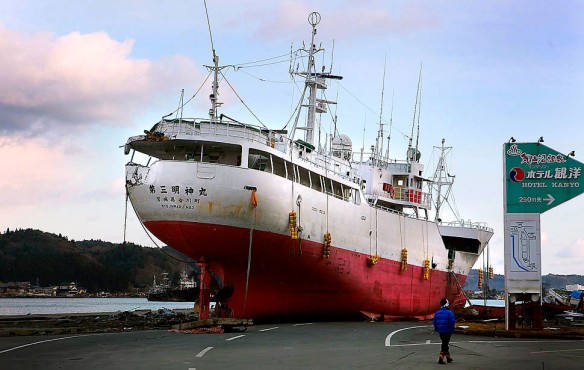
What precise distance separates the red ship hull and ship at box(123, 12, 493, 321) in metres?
0.06

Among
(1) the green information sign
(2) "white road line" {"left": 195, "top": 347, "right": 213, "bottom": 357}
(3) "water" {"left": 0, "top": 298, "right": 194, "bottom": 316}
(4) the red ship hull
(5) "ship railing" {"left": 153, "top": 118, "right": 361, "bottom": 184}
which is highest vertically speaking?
(5) "ship railing" {"left": 153, "top": 118, "right": 361, "bottom": 184}

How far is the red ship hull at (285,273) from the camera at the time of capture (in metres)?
31.3

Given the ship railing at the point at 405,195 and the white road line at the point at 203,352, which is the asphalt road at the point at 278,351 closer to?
the white road line at the point at 203,352

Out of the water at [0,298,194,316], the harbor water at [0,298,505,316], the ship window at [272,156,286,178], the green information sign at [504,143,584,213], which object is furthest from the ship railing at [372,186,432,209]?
the water at [0,298,194,316]

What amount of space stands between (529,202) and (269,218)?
1131 cm

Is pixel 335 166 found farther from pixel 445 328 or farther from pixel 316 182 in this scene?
pixel 445 328

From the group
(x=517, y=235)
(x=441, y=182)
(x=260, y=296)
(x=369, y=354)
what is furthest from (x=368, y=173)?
(x=369, y=354)

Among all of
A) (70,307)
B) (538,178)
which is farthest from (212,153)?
(70,307)

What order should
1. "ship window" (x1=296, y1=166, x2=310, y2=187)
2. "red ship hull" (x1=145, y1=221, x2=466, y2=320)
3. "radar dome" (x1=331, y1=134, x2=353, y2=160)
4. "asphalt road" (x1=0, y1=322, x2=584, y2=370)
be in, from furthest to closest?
"radar dome" (x1=331, y1=134, x2=353, y2=160) → "ship window" (x1=296, y1=166, x2=310, y2=187) → "red ship hull" (x1=145, y1=221, x2=466, y2=320) → "asphalt road" (x1=0, y1=322, x2=584, y2=370)

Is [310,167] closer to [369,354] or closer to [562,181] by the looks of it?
[562,181]

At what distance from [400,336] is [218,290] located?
10281 mm

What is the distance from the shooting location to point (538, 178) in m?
27.5

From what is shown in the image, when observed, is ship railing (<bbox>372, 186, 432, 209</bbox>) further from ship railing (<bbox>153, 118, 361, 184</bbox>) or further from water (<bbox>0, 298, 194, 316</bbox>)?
water (<bbox>0, 298, 194, 316</bbox>)

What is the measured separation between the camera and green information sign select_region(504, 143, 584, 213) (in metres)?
27.1
